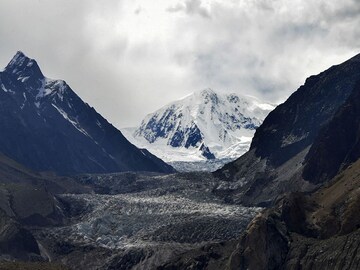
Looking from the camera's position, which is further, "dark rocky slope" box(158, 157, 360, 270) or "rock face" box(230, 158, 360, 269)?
"rock face" box(230, 158, 360, 269)

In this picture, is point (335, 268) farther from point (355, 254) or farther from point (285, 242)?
point (285, 242)

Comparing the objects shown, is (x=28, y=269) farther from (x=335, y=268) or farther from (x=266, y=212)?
(x=266, y=212)

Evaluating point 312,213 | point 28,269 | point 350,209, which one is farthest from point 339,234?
point 28,269

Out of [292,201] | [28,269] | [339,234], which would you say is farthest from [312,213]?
[28,269]

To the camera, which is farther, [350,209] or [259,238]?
[259,238]

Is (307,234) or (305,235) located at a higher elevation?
(307,234)

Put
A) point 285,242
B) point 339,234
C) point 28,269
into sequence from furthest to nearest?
point 285,242
point 339,234
point 28,269

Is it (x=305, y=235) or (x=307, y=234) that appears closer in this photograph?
(x=307, y=234)

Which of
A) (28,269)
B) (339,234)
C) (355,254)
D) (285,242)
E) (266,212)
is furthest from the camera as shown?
(266,212)

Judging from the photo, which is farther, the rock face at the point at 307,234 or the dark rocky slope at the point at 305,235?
the rock face at the point at 307,234

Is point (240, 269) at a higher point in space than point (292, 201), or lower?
lower
